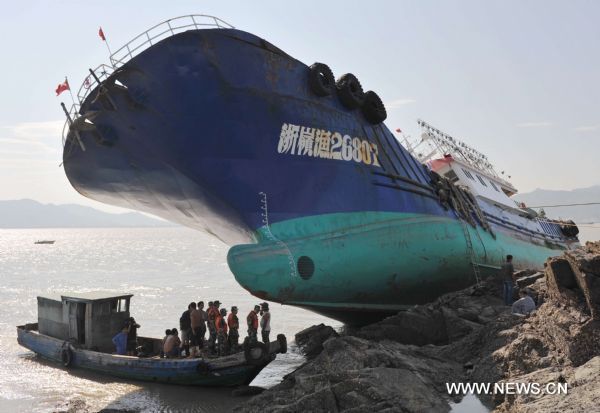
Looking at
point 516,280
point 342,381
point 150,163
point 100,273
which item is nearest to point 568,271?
point 342,381

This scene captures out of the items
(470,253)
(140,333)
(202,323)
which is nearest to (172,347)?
(202,323)

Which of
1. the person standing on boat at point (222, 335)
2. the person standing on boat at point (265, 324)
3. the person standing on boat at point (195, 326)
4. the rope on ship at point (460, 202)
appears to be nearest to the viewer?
the person standing on boat at point (222, 335)

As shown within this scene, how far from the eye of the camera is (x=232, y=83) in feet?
41.4

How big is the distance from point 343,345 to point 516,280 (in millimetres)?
Result: 8260

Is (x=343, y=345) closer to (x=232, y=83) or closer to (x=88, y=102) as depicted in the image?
(x=232, y=83)

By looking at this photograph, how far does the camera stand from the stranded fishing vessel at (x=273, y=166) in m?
12.5

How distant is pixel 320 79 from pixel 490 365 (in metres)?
8.67

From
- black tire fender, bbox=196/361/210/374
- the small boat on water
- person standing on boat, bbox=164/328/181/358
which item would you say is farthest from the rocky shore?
person standing on boat, bbox=164/328/181/358

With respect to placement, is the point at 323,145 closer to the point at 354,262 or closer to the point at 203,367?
the point at 354,262

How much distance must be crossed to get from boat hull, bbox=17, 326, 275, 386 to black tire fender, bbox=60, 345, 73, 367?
6 centimetres

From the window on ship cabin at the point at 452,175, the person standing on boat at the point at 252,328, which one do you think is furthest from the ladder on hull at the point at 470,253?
the person standing on boat at the point at 252,328

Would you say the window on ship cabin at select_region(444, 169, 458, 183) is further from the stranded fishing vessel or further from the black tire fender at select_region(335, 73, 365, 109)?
the black tire fender at select_region(335, 73, 365, 109)

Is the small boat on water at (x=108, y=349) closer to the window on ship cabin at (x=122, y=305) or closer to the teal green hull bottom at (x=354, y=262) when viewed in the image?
the window on ship cabin at (x=122, y=305)

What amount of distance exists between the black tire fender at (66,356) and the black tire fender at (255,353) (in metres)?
6.30
